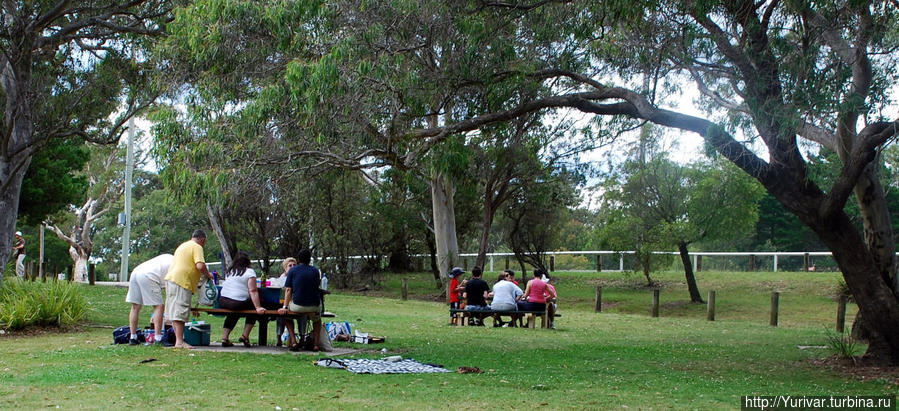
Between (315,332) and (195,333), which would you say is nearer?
(315,332)

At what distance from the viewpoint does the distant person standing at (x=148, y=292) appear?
38.5ft

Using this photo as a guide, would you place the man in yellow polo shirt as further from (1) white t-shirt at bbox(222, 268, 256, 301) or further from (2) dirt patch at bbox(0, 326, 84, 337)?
(2) dirt patch at bbox(0, 326, 84, 337)

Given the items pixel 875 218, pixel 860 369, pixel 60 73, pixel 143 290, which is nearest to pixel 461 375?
pixel 143 290

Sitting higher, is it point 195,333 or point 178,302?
point 178,302

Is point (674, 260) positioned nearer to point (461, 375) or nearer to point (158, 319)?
point (158, 319)

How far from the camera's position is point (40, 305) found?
47.4 feet

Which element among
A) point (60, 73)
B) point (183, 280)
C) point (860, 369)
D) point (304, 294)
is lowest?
point (860, 369)

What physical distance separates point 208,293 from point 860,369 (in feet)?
29.6

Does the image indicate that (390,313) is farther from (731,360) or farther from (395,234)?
(395,234)

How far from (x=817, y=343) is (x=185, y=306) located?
11155 mm

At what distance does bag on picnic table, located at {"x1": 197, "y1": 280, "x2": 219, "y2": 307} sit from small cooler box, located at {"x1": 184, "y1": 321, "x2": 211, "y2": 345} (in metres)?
0.34

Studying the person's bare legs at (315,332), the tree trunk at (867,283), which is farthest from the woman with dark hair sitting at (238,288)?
the tree trunk at (867,283)

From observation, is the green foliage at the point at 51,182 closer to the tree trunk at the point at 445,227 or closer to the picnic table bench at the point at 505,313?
the tree trunk at the point at 445,227

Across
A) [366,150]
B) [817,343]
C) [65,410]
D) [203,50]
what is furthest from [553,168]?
[65,410]
